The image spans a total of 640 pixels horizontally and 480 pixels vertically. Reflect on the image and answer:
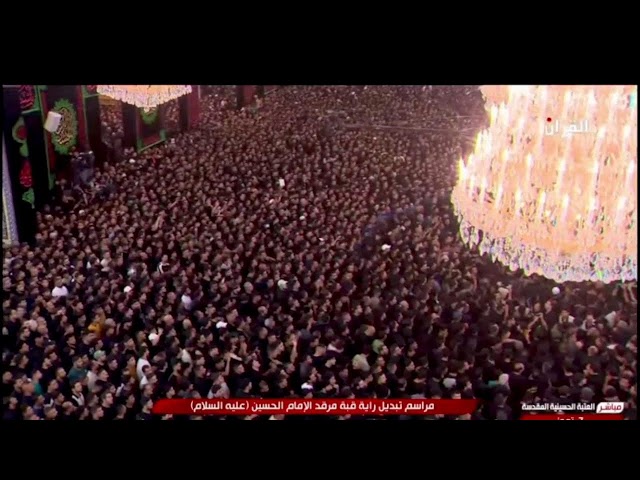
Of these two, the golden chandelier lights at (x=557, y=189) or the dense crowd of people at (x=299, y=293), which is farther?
the dense crowd of people at (x=299, y=293)

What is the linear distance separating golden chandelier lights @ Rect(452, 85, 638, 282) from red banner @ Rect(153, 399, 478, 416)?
1.07 meters

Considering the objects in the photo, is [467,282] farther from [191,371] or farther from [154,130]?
[154,130]

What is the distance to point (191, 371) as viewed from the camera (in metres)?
4.25

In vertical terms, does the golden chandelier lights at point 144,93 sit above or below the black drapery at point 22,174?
above

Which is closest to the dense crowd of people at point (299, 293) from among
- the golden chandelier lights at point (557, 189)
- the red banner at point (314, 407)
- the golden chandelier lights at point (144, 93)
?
the red banner at point (314, 407)

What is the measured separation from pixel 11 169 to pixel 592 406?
3.87 meters

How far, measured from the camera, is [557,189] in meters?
3.24

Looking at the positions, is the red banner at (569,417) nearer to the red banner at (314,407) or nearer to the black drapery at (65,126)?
the red banner at (314,407)

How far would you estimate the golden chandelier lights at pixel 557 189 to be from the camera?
322 cm

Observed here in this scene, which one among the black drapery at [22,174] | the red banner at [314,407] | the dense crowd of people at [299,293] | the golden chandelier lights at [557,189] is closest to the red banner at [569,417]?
the dense crowd of people at [299,293]

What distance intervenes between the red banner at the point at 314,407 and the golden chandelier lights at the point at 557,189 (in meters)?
1.07

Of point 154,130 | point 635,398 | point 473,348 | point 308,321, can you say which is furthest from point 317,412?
point 154,130

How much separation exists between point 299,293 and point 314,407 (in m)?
0.71

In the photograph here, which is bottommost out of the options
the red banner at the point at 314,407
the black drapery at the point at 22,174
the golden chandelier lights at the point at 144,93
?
the red banner at the point at 314,407
